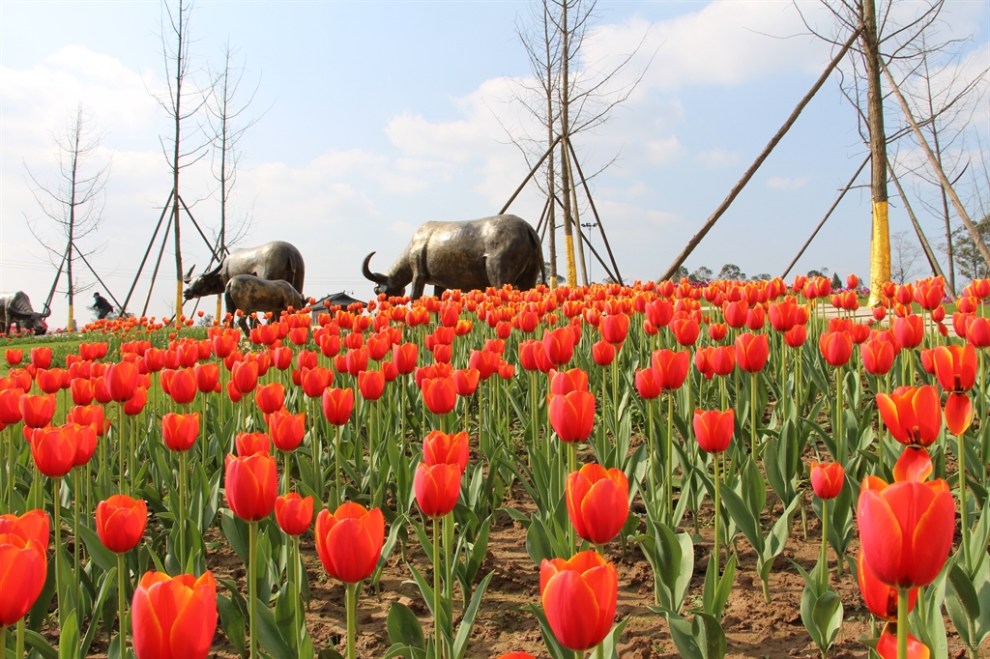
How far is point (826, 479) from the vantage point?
2010 mm

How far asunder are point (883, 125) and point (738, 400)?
9.17 metres

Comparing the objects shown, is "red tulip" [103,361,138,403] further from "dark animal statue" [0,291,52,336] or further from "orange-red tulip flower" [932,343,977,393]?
"dark animal statue" [0,291,52,336]

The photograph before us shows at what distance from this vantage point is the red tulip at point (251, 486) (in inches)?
→ 62.5

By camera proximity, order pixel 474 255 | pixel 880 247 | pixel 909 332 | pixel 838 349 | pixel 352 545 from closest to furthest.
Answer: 1. pixel 352 545
2. pixel 838 349
3. pixel 909 332
4. pixel 880 247
5. pixel 474 255

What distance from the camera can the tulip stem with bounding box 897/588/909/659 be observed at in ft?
3.00

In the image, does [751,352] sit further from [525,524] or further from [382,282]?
[382,282]

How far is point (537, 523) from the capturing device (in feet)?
7.27

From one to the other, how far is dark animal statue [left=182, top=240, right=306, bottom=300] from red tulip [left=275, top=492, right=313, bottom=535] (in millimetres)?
17938

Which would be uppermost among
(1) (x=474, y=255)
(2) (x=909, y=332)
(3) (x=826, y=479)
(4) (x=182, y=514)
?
(1) (x=474, y=255)

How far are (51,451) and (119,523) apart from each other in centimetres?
64

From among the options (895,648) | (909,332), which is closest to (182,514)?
(895,648)

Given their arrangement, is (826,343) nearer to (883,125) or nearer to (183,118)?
(883,125)

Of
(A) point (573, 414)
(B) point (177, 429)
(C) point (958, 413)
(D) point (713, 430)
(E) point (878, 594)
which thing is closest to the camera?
(E) point (878, 594)

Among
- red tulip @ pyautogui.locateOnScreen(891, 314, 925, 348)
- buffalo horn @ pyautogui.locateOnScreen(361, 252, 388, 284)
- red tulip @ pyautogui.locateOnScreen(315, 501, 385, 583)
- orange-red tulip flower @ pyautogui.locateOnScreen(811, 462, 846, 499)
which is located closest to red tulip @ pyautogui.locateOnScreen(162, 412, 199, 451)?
red tulip @ pyautogui.locateOnScreen(315, 501, 385, 583)
